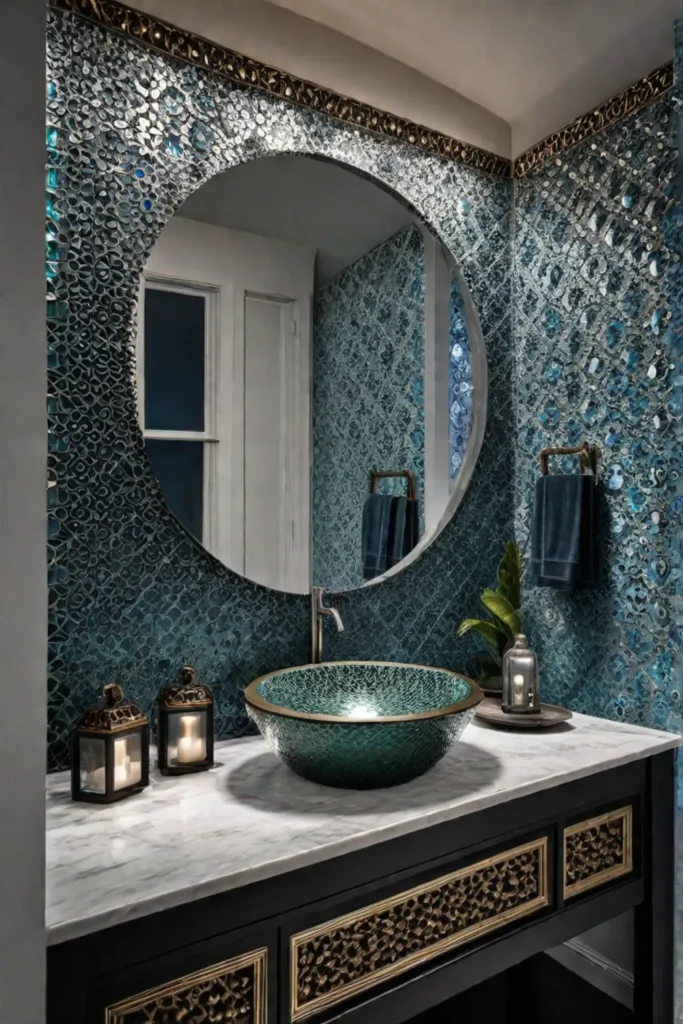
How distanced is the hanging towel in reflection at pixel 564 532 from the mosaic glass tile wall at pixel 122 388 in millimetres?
558

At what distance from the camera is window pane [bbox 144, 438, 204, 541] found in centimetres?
149

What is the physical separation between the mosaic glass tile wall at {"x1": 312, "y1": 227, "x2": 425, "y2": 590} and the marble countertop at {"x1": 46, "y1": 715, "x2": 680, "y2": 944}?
1.70 feet

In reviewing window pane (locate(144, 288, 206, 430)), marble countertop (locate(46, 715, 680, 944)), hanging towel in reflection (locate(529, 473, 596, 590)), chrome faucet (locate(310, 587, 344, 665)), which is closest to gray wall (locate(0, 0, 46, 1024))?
marble countertop (locate(46, 715, 680, 944))

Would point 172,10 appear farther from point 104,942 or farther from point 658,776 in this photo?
point 658,776

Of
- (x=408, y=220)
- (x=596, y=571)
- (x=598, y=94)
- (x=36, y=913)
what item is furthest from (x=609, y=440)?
(x=36, y=913)

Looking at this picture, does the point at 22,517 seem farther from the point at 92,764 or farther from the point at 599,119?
the point at 599,119

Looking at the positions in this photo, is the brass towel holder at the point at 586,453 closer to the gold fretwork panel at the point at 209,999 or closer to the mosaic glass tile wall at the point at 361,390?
the mosaic glass tile wall at the point at 361,390

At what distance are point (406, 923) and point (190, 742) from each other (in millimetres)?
493

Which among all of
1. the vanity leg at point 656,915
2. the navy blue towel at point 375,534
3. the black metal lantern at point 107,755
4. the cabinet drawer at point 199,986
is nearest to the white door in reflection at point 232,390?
the navy blue towel at point 375,534

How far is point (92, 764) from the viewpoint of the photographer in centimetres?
122

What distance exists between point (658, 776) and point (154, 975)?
111 cm

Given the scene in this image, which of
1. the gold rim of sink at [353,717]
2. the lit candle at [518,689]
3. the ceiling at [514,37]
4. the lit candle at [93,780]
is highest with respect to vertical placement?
the ceiling at [514,37]

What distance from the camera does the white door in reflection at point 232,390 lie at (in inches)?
58.6

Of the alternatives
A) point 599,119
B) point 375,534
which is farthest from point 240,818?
point 599,119
